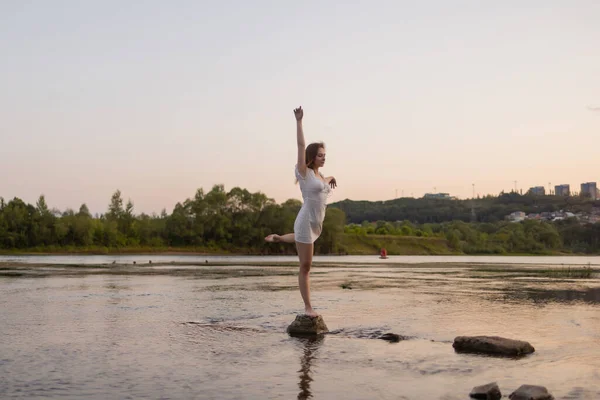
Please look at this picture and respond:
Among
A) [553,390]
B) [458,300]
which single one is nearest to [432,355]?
[553,390]

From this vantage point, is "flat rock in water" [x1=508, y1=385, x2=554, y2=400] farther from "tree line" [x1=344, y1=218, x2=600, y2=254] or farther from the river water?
"tree line" [x1=344, y1=218, x2=600, y2=254]

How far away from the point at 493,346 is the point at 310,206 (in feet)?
10.8

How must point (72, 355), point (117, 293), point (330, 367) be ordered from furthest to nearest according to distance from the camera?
point (117, 293)
point (72, 355)
point (330, 367)

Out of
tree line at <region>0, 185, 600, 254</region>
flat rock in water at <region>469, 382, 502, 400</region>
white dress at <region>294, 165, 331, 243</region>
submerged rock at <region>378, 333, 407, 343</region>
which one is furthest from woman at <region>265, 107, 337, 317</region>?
tree line at <region>0, 185, 600, 254</region>

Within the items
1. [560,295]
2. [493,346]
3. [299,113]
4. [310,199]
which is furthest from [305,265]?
[560,295]

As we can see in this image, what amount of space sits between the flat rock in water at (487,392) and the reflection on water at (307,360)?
1.54 m

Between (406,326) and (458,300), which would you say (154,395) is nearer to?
(406,326)

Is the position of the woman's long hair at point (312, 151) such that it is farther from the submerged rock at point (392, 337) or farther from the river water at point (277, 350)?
the submerged rock at point (392, 337)

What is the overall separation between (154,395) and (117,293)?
13.5 metres

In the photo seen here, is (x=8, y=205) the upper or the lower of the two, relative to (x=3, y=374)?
upper

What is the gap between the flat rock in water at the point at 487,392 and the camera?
609cm

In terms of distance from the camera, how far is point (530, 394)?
19.4 ft

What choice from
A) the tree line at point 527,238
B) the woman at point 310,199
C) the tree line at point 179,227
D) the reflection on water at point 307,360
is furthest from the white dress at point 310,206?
the tree line at point 527,238

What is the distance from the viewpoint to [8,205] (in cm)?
12150
